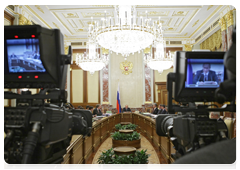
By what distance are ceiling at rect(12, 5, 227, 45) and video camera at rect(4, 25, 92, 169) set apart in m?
7.61

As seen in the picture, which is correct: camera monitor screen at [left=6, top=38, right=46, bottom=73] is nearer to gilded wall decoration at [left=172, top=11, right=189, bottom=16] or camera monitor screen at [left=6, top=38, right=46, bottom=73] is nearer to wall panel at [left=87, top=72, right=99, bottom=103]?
gilded wall decoration at [left=172, top=11, right=189, bottom=16]

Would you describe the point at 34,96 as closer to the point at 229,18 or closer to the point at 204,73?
the point at 204,73

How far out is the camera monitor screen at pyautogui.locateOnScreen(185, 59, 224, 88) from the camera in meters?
1.50

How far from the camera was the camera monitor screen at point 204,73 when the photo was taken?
1.50 metres

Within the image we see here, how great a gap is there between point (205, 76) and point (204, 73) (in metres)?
0.02

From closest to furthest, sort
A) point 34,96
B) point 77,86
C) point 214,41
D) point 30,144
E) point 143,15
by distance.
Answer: point 30,144, point 34,96, point 143,15, point 214,41, point 77,86

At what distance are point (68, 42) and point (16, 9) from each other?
203 inches

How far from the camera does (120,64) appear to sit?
13297 mm

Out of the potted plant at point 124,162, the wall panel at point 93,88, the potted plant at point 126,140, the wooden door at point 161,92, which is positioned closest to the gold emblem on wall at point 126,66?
the wall panel at point 93,88

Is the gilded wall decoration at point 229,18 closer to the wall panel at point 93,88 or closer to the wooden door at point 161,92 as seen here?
the wooden door at point 161,92

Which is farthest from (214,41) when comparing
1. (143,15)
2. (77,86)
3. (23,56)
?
(23,56)

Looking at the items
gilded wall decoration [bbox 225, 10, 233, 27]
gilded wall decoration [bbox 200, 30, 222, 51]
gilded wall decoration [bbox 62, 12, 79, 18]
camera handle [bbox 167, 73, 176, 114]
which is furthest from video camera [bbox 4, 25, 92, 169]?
gilded wall decoration [bbox 200, 30, 222, 51]

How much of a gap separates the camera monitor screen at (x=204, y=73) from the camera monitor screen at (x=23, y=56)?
3.23ft

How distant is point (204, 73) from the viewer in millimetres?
1521
